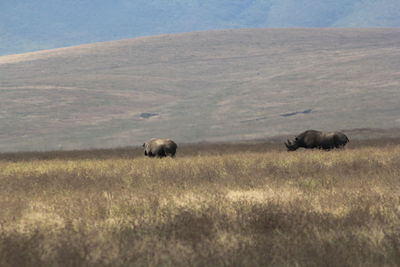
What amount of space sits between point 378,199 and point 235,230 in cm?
325

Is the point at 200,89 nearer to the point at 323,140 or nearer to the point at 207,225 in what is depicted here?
the point at 323,140

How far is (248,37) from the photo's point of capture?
643 feet

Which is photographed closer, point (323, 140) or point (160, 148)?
point (160, 148)

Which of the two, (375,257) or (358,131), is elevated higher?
(375,257)

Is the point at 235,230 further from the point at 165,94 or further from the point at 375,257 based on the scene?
the point at 165,94

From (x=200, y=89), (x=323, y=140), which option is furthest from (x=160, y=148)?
(x=200, y=89)

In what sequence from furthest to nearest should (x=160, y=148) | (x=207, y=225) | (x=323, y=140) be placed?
(x=323, y=140) → (x=160, y=148) → (x=207, y=225)

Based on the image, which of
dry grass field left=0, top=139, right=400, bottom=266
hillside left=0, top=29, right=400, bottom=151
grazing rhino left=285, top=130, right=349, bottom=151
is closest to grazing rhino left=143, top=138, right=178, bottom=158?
grazing rhino left=285, top=130, right=349, bottom=151

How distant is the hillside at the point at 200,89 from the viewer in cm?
11375

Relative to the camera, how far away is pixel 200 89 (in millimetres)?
148500

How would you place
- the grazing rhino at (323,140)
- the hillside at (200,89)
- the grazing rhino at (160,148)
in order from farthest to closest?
1. the hillside at (200,89)
2. the grazing rhino at (323,140)
3. the grazing rhino at (160,148)

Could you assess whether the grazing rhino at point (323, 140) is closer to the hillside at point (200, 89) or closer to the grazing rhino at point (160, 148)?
the grazing rhino at point (160, 148)

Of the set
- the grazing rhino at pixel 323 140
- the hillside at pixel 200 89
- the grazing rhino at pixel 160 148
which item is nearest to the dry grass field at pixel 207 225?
the grazing rhino at pixel 160 148

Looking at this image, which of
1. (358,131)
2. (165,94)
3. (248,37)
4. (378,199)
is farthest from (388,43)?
(378,199)
